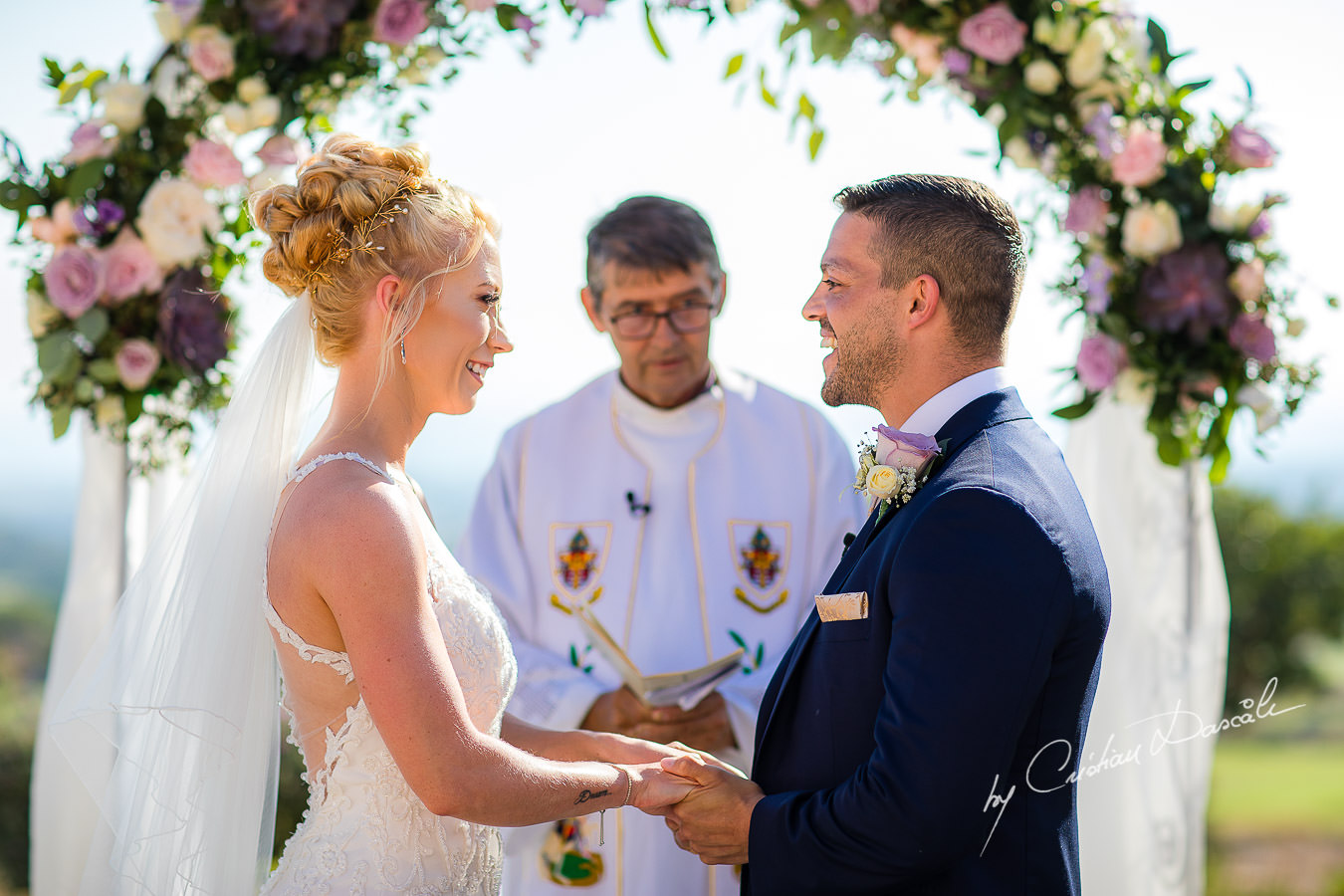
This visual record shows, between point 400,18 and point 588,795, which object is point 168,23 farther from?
point 588,795

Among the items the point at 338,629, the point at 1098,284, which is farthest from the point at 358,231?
the point at 1098,284

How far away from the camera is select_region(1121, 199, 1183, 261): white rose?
12.4 feet

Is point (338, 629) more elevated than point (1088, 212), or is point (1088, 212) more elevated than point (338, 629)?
point (1088, 212)

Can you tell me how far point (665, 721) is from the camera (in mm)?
3475

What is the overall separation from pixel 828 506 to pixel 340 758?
214cm

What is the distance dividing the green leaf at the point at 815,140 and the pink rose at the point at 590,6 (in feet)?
2.92

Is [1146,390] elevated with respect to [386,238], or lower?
elevated

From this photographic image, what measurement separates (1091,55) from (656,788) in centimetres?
287

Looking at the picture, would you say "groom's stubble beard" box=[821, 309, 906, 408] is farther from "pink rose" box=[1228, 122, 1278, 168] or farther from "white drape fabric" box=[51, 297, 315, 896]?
"pink rose" box=[1228, 122, 1278, 168]

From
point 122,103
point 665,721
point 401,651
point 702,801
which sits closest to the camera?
point 401,651

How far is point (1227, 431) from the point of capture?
392 centimetres

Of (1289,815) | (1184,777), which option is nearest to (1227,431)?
(1184,777)

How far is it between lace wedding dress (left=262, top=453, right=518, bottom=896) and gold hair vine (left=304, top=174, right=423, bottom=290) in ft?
1.45

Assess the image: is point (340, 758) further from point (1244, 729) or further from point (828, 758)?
point (1244, 729)
